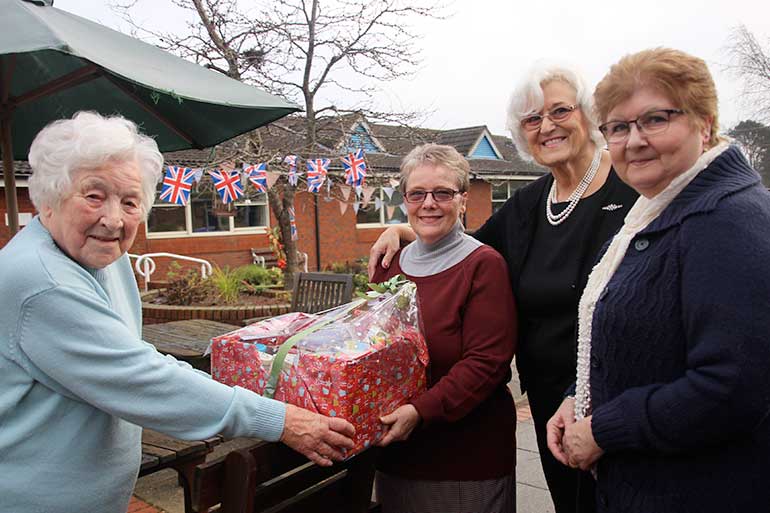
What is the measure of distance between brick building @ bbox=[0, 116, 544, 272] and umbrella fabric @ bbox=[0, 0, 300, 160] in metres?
3.16

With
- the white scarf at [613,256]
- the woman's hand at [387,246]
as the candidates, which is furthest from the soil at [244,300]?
the white scarf at [613,256]

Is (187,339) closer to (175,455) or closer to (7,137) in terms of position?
(7,137)

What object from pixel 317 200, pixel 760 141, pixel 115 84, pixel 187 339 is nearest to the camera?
pixel 115 84

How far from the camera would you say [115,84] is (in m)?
3.67

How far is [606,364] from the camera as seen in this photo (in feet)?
5.05

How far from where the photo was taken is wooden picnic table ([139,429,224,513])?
8.15ft

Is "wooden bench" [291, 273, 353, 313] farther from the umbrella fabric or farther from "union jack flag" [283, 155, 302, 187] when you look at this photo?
"union jack flag" [283, 155, 302, 187]

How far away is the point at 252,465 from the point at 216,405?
18cm

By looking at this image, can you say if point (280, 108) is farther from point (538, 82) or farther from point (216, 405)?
point (216, 405)

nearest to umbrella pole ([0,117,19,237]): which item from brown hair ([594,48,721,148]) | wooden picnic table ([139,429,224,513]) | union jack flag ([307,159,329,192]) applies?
wooden picnic table ([139,429,224,513])

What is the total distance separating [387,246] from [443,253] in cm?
34

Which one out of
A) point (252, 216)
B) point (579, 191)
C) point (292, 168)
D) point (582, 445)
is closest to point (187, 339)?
point (579, 191)

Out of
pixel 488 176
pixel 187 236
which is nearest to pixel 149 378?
pixel 187 236

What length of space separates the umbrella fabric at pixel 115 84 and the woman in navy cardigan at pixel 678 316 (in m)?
2.05
